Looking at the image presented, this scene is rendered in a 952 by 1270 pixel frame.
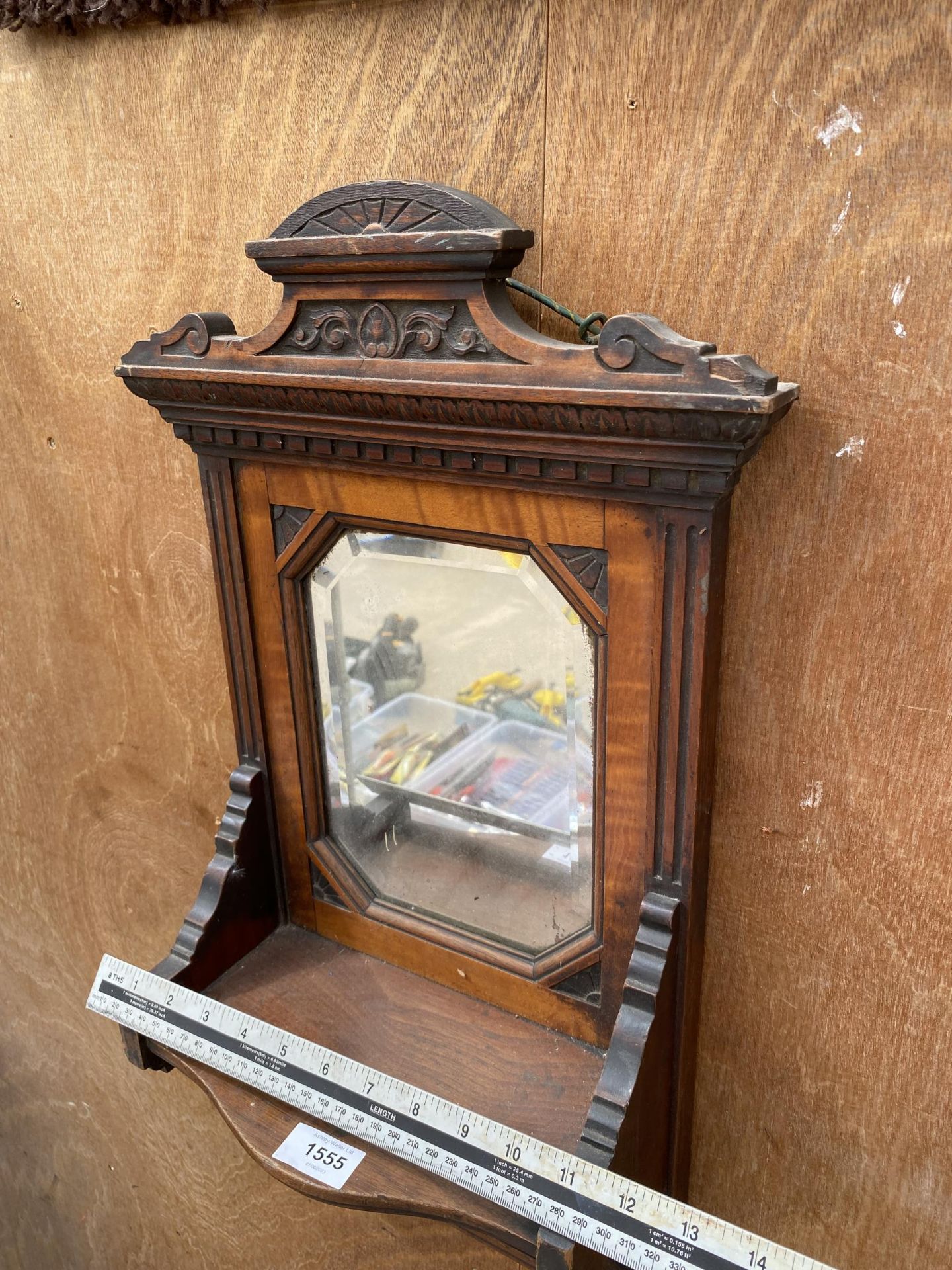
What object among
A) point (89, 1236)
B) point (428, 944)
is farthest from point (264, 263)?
point (89, 1236)

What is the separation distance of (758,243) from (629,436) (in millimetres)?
144

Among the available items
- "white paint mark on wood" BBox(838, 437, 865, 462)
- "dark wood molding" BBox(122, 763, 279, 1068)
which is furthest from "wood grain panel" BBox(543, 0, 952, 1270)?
"dark wood molding" BBox(122, 763, 279, 1068)

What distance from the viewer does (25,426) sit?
101 cm

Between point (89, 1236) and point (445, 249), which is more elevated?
point (445, 249)

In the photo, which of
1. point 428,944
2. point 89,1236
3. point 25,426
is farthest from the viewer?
point 89,1236

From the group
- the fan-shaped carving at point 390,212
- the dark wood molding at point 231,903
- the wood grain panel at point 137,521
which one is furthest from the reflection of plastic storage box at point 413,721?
the fan-shaped carving at point 390,212

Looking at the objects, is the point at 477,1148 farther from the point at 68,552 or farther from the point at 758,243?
the point at 68,552

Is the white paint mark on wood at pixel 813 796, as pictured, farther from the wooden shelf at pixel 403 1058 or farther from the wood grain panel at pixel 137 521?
the wood grain panel at pixel 137 521

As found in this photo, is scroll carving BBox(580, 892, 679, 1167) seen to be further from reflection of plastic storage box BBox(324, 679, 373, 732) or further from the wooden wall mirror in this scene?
reflection of plastic storage box BBox(324, 679, 373, 732)

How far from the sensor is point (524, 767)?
74 cm

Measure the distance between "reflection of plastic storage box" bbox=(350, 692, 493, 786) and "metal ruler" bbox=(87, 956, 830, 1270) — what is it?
225 millimetres

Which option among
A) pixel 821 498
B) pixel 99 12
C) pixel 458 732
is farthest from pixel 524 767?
pixel 99 12

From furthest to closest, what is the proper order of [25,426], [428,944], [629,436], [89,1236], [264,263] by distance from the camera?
[89,1236]
[25,426]
[428,944]
[264,263]
[629,436]

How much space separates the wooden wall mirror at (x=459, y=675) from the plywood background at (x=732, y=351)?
0.06 metres
